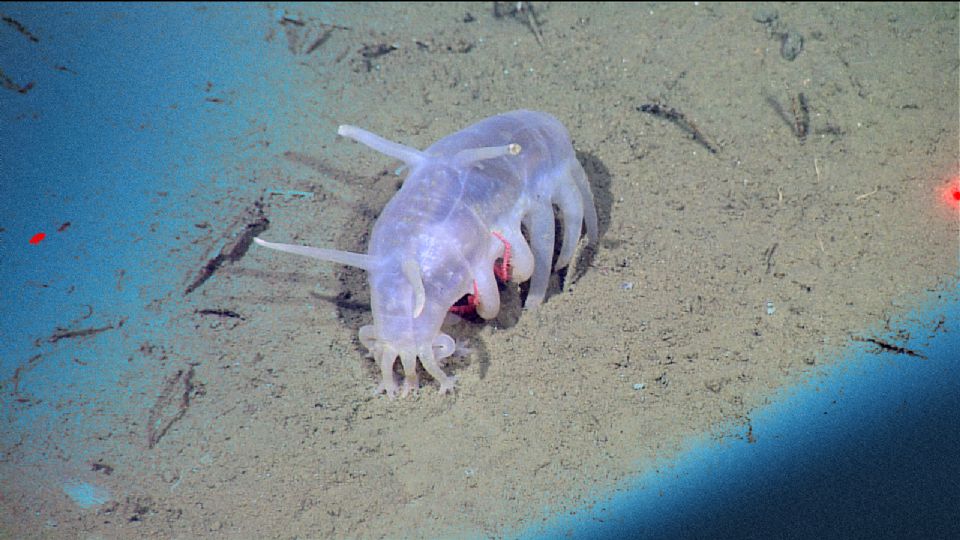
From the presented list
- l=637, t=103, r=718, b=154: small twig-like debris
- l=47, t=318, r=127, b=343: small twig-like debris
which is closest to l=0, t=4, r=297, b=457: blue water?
l=47, t=318, r=127, b=343: small twig-like debris

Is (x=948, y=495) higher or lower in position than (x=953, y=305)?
lower

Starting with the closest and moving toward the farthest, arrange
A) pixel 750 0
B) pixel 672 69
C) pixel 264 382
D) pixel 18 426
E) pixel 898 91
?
pixel 18 426, pixel 264 382, pixel 898 91, pixel 672 69, pixel 750 0

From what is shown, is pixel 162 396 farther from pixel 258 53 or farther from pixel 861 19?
pixel 861 19

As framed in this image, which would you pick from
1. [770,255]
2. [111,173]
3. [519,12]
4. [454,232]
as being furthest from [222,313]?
[519,12]

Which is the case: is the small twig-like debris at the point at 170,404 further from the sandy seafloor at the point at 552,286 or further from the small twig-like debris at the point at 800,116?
the small twig-like debris at the point at 800,116

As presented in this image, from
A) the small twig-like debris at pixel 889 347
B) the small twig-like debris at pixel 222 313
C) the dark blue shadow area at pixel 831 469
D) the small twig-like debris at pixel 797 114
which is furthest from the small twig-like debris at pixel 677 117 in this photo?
the small twig-like debris at pixel 222 313

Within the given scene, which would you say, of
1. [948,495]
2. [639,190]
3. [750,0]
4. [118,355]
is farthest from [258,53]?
[948,495]

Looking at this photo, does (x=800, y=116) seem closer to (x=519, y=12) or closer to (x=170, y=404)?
(x=519, y=12)
